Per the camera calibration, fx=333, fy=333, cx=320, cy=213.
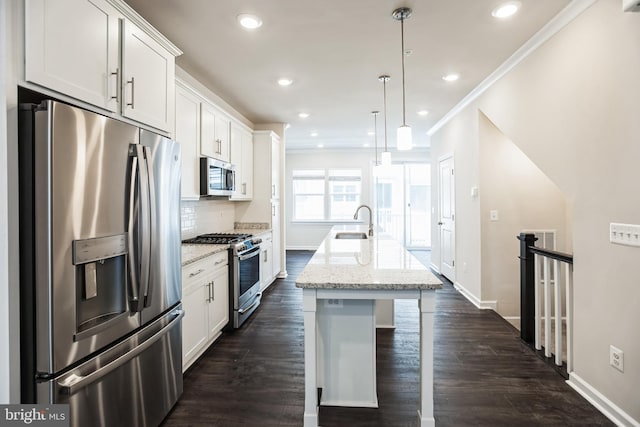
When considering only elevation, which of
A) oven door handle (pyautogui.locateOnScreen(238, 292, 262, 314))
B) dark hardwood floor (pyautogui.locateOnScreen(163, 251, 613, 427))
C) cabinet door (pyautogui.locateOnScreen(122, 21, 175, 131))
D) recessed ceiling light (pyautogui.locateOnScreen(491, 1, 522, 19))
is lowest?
dark hardwood floor (pyautogui.locateOnScreen(163, 251, 613, 427))

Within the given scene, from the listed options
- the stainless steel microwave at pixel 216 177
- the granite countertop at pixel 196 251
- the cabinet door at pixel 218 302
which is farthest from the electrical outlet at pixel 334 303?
the stainless steel microwave at pixel 216 177

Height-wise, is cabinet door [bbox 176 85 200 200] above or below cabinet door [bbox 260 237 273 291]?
above

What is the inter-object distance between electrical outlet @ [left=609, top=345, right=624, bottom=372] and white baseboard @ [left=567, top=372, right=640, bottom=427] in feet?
0.76

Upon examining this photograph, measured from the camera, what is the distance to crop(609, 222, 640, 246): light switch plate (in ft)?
5.93

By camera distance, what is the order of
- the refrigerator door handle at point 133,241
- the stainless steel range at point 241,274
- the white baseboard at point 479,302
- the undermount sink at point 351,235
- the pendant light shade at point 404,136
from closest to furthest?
the refrigerator door handle at point 133,241 → the pendant light shade at point 404,136 → the stainless steel range at point 241,274 → the white baseboard at point 479,302 → the undermount sink at point 351,235

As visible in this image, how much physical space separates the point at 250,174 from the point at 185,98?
6.76 feet

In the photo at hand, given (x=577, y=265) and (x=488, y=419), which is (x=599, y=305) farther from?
(x=488, y=419)

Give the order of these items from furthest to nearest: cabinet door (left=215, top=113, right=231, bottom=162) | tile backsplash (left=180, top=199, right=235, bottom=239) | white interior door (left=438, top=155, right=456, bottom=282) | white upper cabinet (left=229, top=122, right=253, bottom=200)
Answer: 1. white interior door (left=438, top=155, right=456, bottom=282)
2. white upper cabinet (left=229, top=122, right=253, bottom=200)
3. cabinet door (left=215, top=113, right=231, bottom=162)
4. tile backsplash (left=180, top=199, right=235, bottom=239)

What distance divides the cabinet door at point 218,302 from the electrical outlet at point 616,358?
284cm

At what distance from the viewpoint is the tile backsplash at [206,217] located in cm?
363

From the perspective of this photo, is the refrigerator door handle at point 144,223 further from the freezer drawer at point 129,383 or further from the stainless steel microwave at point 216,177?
the stainless steel microwave at point 216,177

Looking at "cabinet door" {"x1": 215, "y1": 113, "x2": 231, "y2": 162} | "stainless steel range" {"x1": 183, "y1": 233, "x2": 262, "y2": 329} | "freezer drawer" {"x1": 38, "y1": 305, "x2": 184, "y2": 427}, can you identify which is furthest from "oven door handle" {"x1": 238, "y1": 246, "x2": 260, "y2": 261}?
"freezer drawer" {"x1": 38, "y1": 305, "x2": 184, "y2": 427}

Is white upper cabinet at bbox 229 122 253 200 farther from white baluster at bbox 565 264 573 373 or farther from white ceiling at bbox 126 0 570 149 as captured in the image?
white baluster at bbox 565 264 573 373

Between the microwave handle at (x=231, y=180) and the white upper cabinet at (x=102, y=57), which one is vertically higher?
the white upper cabinet at (x=102, y=57)
